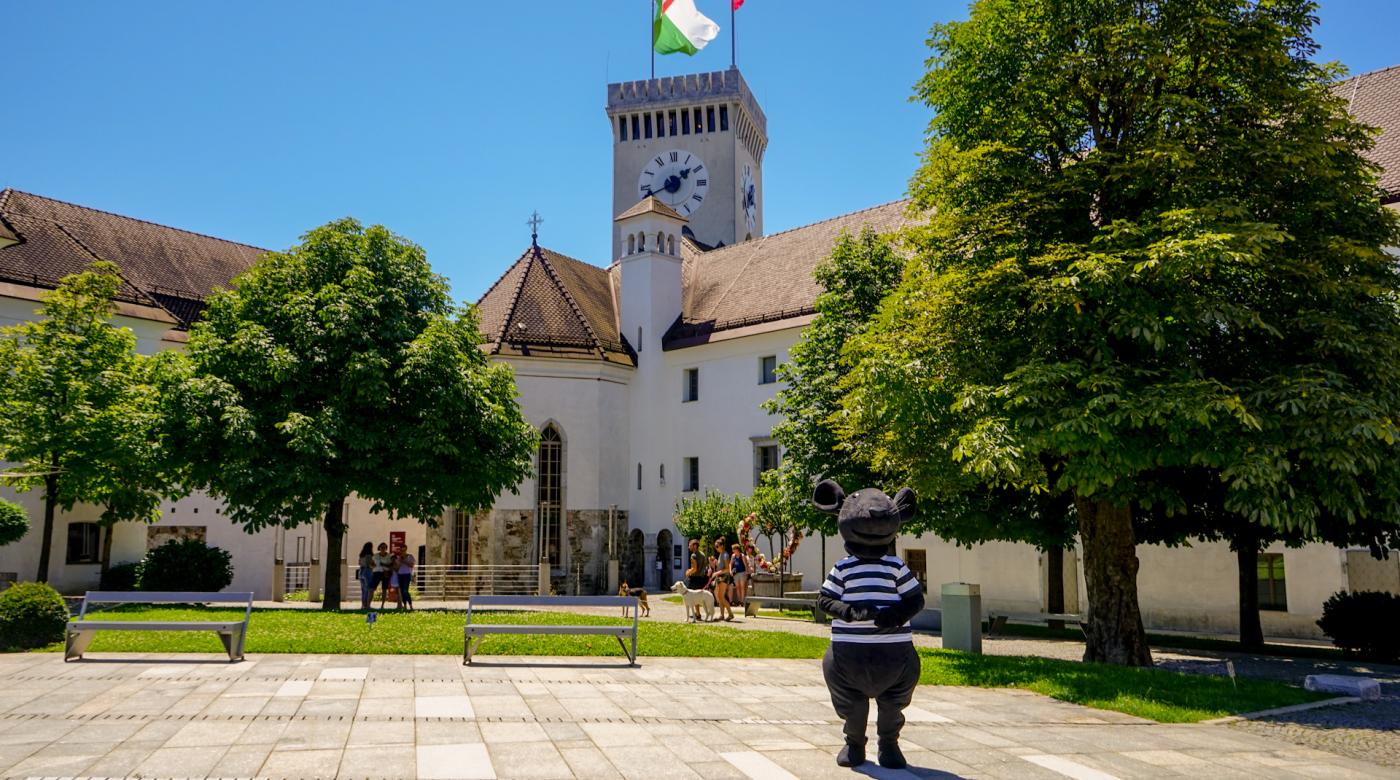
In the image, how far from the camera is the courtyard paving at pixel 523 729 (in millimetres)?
7535

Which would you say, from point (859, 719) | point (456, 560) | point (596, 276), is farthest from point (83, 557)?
point (859, 719)

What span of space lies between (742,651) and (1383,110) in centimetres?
2378

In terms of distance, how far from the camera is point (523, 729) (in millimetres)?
8914

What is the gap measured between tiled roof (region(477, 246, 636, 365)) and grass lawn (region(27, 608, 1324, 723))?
21.0 m

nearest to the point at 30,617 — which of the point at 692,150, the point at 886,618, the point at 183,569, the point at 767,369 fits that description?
the point at 886,618

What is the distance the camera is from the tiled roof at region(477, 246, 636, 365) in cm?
3953

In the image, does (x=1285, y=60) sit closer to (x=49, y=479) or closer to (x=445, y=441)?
(x=445, y=441)

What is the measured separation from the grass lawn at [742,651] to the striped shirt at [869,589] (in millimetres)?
4818

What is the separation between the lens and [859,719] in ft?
25.7

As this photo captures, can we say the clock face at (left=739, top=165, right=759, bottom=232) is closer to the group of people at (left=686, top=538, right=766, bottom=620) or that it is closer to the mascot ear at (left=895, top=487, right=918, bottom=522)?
the group of people at (left=686, top=538, right=766, bottom=620)

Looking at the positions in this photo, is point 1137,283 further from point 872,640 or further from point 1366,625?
point 1366,625

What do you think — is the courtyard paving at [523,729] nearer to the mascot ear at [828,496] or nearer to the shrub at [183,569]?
the mascot ear at [828,496]

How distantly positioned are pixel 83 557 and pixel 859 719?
3230cm

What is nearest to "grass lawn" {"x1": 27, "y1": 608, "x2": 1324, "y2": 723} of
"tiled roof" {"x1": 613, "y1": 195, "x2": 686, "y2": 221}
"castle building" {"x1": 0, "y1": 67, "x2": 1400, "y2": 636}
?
"castle building" {"x1": 0, "y1": 67, "x2": 1400, "y2": 636}
